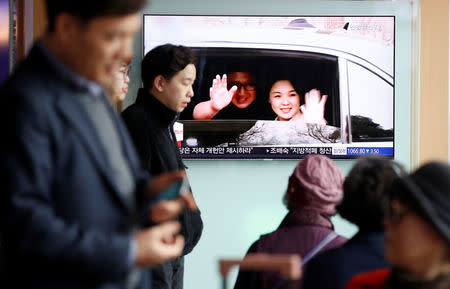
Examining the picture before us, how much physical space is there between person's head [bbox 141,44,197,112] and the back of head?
1780mm

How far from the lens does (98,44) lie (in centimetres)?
139

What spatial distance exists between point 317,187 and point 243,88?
7.35 feet

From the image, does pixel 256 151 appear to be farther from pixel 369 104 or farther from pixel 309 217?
pixel 309 217

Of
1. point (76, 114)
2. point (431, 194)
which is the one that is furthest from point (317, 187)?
point (76, 114)

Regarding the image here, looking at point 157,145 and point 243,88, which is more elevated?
point 243,88

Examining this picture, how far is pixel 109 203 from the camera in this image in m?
1.42

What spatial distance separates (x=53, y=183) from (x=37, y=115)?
0.13 meters

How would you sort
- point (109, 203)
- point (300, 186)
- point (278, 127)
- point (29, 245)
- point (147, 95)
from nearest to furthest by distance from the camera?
point (29, 245) → point (109, 203) → point (300, 186) → point (147, 95) → point (278, 127)

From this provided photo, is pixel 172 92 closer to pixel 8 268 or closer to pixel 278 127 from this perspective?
pixel 278 127

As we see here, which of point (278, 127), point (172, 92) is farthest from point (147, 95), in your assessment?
point (278, 127)

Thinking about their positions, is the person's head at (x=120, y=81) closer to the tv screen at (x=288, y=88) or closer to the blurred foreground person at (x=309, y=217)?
the blurred foreground person at (x=309, y=217)

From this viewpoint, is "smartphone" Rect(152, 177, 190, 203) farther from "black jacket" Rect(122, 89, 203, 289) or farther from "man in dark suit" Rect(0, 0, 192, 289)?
"black jacket" Rect(122, 89, 203, 289)

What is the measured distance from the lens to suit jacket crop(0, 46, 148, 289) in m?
1.31

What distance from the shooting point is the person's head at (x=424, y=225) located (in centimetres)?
159
